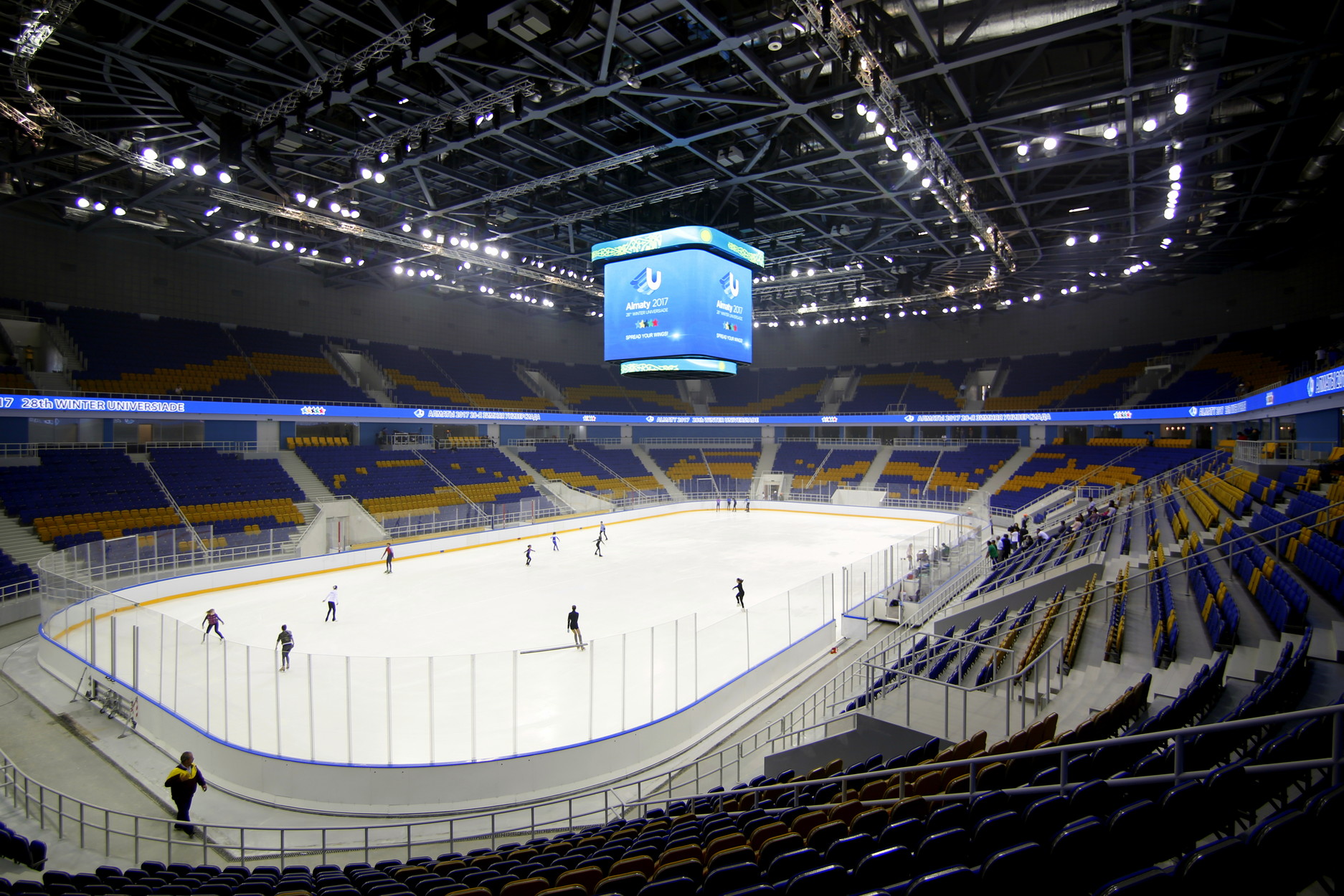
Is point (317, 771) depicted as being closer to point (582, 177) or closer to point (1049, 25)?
point (1049, 25)

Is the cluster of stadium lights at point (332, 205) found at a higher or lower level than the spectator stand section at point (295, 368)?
higher

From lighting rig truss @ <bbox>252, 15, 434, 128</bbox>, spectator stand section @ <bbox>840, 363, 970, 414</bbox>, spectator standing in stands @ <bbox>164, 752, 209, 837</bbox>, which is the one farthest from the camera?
spectator stand section @ <bbox>840, 363, 970, 414</bbox>

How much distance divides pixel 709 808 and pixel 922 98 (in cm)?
1572

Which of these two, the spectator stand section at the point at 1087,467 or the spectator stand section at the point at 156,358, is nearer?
the spectator stand section at the point at 156,358

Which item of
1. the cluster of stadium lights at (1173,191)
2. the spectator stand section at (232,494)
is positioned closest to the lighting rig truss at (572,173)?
the cluster of stadium lights at (1173,191)

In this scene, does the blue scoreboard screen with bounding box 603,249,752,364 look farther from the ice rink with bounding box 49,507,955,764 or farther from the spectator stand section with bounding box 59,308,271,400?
the spectator stand section with bounding box 59,308,271,400

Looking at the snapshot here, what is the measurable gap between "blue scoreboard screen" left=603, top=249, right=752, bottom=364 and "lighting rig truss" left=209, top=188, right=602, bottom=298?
7573 mm

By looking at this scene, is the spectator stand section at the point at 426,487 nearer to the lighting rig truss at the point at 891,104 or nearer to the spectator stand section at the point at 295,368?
the spectator stand section at the point at 295,368

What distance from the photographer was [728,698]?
1150 cm

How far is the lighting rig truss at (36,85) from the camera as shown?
10.2 meters

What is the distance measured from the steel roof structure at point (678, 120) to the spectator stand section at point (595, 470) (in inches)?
631

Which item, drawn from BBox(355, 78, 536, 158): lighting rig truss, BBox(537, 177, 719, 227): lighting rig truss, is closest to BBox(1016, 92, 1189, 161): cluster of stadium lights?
BBox(537, 177, 719, 227): lighting rig truss

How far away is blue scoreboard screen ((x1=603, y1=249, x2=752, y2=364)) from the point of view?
19094 millimetres

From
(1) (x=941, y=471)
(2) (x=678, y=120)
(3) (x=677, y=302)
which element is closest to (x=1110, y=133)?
(2) (x=678, y=120)
